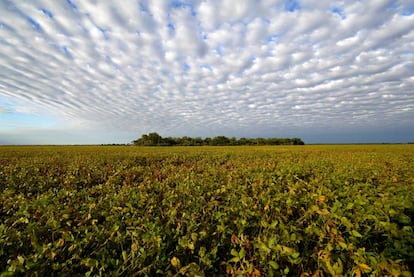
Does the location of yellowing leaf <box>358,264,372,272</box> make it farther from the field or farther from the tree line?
the tree line

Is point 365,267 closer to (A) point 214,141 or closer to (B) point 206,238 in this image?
(B) point 206,238

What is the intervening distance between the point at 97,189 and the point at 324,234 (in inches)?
196

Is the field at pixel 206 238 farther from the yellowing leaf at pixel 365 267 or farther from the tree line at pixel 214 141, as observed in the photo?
the tree line at pixel 214 141

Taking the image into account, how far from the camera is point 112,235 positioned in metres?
2.76

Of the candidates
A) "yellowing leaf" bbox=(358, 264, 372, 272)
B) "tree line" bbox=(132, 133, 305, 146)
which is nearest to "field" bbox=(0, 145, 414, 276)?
"yellowing leaf" bbox=(358, 264, 372, 272)

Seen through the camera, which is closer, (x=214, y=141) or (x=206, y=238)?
(x=206, y=238)

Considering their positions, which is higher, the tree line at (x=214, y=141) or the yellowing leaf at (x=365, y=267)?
the tree line at (x=214, y=141)

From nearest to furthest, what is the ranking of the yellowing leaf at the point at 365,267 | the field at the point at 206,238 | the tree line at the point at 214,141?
the yellowing leaf at the point at 365,267
the field at the point at 206,238
the tree line at the point at 214,141

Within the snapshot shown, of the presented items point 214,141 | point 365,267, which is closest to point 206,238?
point 365,267

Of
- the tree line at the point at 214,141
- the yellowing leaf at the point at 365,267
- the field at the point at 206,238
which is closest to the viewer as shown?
the yellowing leaf at the point at 365,267

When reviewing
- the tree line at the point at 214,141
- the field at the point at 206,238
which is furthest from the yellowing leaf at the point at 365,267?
the tree line at the point at 214,141

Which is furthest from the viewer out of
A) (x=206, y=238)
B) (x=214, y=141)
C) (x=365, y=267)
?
(x=214, y=141)

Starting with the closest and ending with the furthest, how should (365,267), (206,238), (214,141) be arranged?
1. (365,267)
2. (206,238)
3. (214,141)

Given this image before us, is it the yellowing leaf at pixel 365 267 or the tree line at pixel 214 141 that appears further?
the tree line at pixel 214 141
